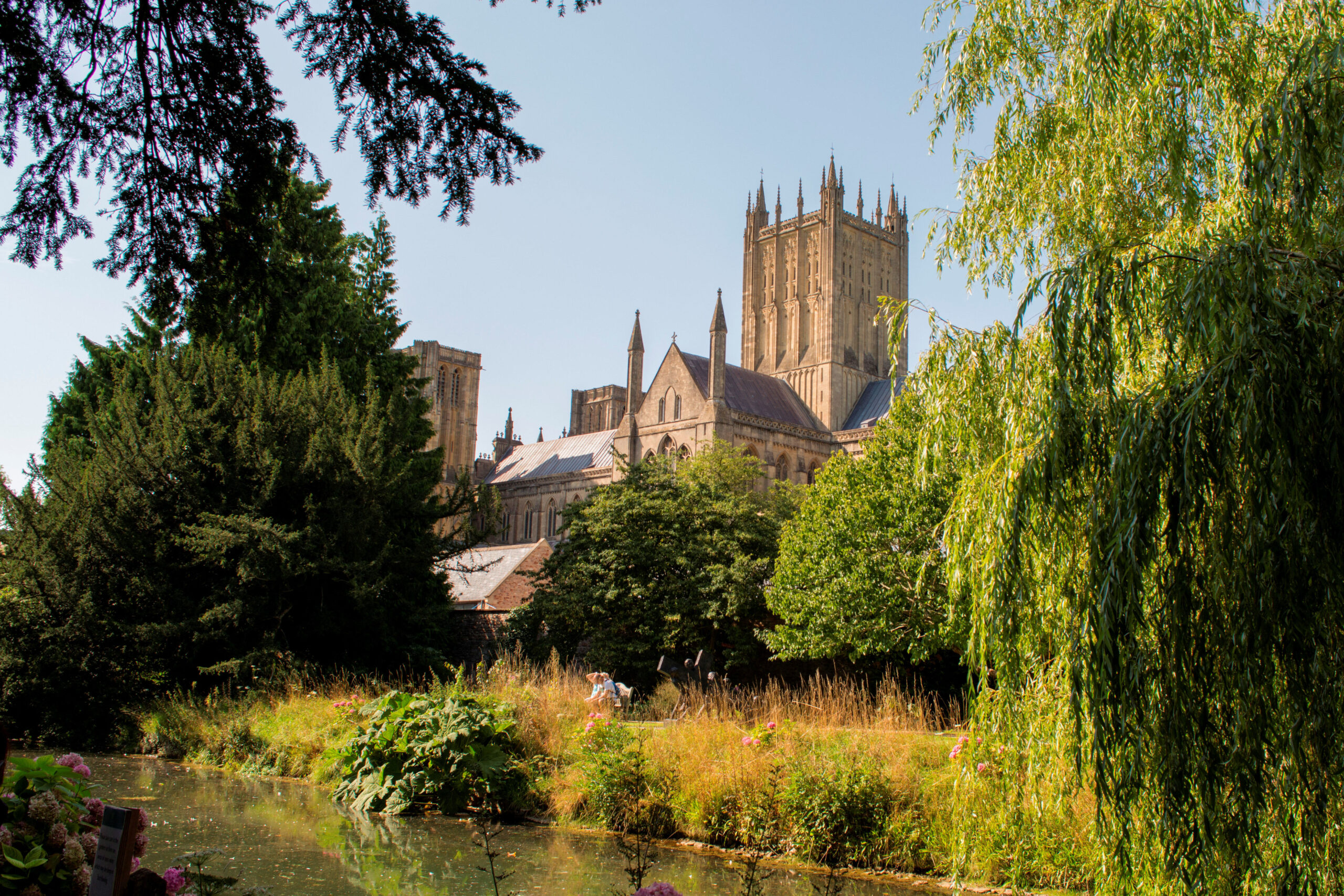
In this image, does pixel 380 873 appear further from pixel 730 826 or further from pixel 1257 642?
pixel 1257 642

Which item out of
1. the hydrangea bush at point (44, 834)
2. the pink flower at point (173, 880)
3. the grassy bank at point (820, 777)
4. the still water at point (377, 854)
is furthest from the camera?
the still water at point (377, 854)

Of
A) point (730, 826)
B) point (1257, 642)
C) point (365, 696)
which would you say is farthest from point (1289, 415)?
point (365, 696)

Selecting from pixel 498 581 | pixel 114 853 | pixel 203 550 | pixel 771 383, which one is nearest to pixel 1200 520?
pixel 114 853

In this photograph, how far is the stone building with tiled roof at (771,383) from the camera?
54.5m

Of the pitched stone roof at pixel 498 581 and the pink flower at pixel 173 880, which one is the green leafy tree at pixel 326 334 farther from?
the pink flower at pixel 173 880

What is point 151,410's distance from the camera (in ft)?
69.8

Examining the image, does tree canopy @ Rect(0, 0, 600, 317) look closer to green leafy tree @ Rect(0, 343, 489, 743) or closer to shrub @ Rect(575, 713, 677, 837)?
shrub @ Rect(575, 713, 677, 837)

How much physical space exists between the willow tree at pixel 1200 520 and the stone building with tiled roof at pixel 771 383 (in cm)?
4146

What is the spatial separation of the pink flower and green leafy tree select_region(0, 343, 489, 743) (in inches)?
546

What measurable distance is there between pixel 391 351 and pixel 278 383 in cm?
568

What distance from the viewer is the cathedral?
54688 millimetres

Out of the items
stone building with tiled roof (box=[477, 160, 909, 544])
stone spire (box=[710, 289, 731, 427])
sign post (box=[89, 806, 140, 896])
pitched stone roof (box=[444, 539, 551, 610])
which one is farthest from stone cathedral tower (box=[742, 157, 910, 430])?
sign post (box=[89, 806, 140, 896])

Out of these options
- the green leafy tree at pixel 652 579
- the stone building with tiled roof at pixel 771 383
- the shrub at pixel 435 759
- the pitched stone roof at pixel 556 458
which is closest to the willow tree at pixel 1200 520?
the shrub at pixel 435 759

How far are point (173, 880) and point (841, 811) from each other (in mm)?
6399
